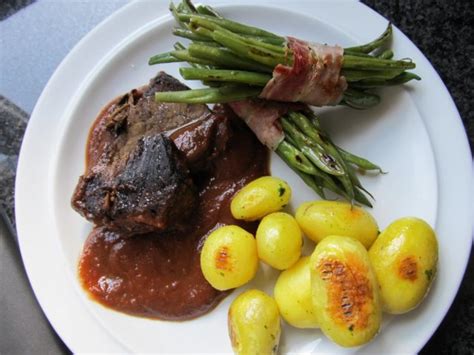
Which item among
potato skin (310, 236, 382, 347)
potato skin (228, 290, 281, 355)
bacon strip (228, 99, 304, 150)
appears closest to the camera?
potato skin (310, 236, 382, 347)

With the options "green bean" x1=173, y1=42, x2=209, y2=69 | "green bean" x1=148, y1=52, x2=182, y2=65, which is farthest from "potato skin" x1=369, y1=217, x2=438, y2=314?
"green bean" x1=148, y1=52, x2=182, y2=65

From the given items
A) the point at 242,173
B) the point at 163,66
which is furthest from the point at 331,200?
the point at 163,66

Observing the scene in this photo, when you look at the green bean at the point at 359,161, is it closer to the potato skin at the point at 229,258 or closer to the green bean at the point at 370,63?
the green bean at the point at 370,63

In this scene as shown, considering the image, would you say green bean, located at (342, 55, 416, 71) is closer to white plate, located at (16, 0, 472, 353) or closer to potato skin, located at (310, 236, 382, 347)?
white plate, located at (16, 0, 472, 353)

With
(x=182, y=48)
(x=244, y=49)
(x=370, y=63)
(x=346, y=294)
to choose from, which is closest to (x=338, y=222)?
(x=346, y=294)

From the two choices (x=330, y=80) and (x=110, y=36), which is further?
(x=110, y=36)

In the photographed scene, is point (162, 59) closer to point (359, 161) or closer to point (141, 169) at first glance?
point (141, 169)

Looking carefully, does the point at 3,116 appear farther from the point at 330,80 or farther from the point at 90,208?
the point at 330,80
